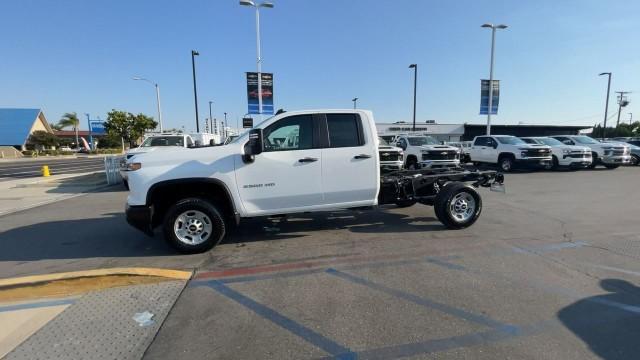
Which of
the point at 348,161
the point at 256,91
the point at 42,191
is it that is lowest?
the point at 42,191

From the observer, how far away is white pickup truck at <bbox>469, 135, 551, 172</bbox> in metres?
16.0

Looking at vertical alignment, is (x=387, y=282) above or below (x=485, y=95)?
below

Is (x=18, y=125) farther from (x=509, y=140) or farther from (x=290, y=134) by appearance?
(x=290, y=134)

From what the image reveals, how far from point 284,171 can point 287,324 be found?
2488mm

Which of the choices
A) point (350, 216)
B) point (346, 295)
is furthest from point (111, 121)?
point (346, 295)

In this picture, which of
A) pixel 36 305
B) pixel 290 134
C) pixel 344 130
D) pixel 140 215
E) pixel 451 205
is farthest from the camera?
pixel 451 205

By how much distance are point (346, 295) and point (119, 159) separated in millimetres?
15213

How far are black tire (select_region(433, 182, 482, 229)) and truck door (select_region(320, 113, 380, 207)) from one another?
4.53 ft

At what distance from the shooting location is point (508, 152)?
16.8m

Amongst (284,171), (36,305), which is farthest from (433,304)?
(36,305)

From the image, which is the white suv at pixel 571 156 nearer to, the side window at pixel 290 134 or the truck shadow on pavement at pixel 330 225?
the truck shadow on pavement at pixel 330 225

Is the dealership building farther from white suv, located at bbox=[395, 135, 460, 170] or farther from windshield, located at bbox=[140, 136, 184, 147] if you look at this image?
windshield, located at bbox=[140, 136, 184, 147]

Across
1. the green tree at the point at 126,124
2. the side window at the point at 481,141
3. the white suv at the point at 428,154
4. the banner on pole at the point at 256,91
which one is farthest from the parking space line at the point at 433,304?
the green tree at the point at 126,124

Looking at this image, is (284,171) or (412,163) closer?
(284,171)
